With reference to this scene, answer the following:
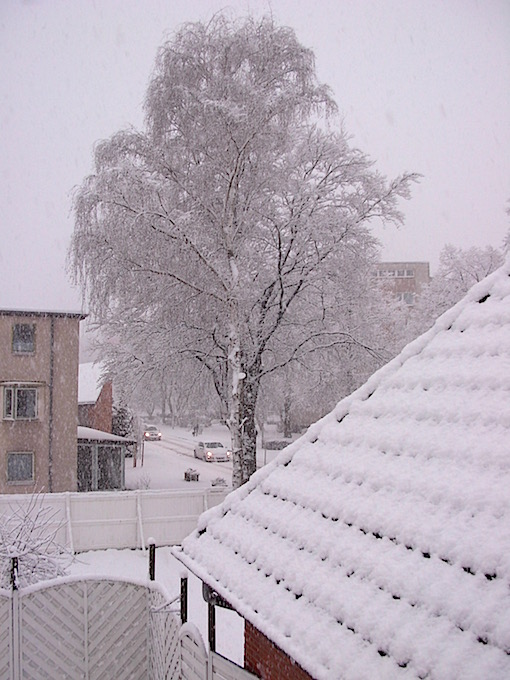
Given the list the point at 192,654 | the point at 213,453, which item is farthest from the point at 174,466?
the point at 192,654

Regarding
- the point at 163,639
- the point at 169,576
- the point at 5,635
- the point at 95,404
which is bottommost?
the point at 169,576

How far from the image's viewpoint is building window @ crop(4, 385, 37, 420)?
22.2m

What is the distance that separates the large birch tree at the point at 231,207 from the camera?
46.5 ft

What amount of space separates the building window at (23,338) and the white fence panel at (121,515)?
27.8ft

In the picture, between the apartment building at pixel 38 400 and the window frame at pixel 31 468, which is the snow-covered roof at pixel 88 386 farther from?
the window frame at pixel 31 468

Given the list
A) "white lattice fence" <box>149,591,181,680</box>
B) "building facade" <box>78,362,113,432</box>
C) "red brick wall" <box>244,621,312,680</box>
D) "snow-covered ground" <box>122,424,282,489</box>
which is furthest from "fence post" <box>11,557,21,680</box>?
"building facade" <box>78,362,113,432</box>

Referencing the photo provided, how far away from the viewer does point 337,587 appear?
3299 mm

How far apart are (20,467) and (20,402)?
2.34m

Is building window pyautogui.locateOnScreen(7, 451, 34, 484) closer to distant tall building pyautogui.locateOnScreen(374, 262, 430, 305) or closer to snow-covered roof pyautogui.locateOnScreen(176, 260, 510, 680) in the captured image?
snow-covered roof pyautogui.locateOnScreen(176, 260, 510, 680)

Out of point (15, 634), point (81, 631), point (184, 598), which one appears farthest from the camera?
point (81, 631)

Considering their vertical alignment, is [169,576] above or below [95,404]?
below

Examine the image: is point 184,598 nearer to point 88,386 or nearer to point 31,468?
point 31,468

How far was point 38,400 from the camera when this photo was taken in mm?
22516

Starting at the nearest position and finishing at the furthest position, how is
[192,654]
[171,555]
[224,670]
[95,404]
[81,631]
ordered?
[224,670] → [192,654] → [81,631] → [171,555] → [95,404]
